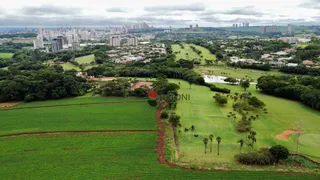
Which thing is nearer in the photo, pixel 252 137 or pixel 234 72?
pixel 252 137

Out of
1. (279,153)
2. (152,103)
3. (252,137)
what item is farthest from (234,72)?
(279,153)

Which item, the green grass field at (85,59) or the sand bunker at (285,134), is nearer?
the sand bunker at (285,134)

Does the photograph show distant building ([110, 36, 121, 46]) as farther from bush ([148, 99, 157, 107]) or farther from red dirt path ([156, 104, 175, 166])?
red dirt path ([156, 104, 175, 166])

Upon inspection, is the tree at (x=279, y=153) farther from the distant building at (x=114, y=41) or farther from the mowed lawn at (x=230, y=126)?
the distant building at (x=114, y=41)

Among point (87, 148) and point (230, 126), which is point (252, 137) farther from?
point (87, 148)

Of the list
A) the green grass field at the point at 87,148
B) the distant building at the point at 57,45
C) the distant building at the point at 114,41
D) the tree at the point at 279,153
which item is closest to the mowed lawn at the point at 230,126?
the tree at the point at 279,153

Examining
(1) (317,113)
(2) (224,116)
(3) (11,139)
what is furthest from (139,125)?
(1) (317,113)

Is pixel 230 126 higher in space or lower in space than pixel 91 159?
higher
